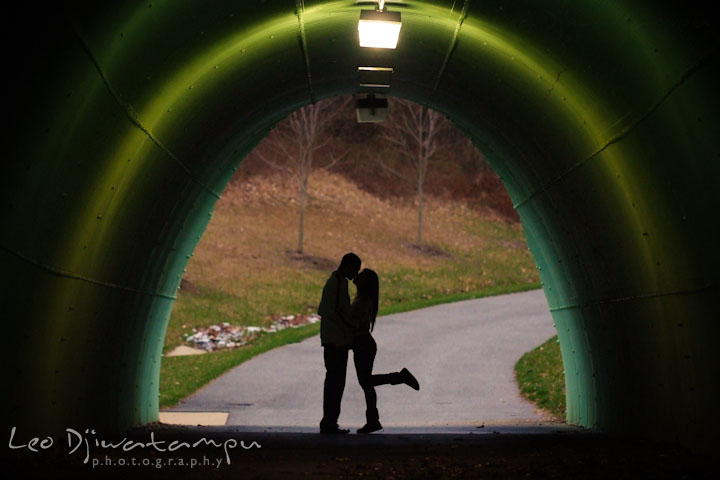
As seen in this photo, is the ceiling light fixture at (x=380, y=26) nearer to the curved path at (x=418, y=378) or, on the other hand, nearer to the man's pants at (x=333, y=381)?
the man's pants at (x=333, y=381)

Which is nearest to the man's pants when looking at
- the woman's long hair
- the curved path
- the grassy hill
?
the woman's long hair

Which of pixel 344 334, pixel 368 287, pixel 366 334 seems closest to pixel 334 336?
pixel 344 334

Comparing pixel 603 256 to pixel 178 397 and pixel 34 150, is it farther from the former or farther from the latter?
pixel 178 397

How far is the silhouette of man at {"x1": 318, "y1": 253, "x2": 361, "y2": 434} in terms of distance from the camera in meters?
10.4

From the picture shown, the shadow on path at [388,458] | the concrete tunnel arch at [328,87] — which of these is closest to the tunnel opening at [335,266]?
the shadow on path at [388,458]

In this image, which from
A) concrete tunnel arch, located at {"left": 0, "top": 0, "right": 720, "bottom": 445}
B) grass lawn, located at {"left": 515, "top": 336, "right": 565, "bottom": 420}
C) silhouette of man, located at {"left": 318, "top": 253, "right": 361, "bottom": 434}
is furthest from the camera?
grass lawn, located at {"left": 515, "top": 336, "right": 565, "bottom": 420}

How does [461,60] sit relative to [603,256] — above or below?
above

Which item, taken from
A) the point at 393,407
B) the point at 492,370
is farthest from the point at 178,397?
the point at 492,370

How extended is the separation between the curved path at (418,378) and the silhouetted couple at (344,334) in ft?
6.01

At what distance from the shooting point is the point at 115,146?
7098 millimetres

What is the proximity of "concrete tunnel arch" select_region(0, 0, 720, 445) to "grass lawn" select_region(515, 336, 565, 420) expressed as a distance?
153 inches

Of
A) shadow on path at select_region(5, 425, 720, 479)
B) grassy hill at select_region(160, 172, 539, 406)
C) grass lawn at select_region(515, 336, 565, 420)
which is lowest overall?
shadow on path at select_region(5, 425, 720, 479)

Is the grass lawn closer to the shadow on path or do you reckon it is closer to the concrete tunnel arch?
the concrete tunnel arch

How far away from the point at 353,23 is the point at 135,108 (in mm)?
2743
